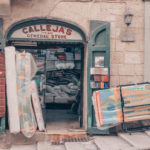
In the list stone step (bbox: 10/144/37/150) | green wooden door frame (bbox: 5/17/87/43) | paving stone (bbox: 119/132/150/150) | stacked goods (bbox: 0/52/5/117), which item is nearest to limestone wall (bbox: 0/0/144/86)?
green wooden door frame (bbox: 5/17/87/43)

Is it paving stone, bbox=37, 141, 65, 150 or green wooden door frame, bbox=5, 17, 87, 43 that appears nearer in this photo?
paving stone, bbox=37, 141, 65, 150

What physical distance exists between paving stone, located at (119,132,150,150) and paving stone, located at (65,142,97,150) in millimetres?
817

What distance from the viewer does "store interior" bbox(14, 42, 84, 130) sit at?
888 cm

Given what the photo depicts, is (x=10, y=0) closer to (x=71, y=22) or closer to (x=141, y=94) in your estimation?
(x=71, y=22)

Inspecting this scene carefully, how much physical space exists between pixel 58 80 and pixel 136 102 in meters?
3.93

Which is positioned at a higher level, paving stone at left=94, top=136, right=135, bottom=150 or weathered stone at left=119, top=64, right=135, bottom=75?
weathered stone at left=119, top=64, right=135, bottom=75

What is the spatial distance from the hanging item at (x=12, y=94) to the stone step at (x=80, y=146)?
125 centimetres

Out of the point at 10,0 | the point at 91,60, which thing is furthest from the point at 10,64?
the point at 91,60

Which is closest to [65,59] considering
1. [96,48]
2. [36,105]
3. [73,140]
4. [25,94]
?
[96,48]

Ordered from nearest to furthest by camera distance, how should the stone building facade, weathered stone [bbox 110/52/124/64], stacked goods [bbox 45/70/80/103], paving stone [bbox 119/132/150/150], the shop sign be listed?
paving stone [bbox 119/132/150/150]
the stone building facade
the shop sign
weathered stone [bbox 110/52/124/64]
stacked goods [bbox 45/70/80/103]

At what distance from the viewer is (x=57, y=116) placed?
30.9 ft

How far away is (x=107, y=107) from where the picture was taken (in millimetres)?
6730

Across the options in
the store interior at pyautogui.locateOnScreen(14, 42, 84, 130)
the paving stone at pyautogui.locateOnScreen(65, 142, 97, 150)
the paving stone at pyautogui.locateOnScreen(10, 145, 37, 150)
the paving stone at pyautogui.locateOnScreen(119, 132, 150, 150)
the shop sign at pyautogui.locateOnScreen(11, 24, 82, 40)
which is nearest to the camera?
the paving stone at pyautogui.locateOnScreen(119, 132, 150, 150)

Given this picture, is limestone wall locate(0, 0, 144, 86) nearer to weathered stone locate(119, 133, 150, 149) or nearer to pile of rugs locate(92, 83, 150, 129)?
pile of rugs locate(92, 83, 150, 129)
